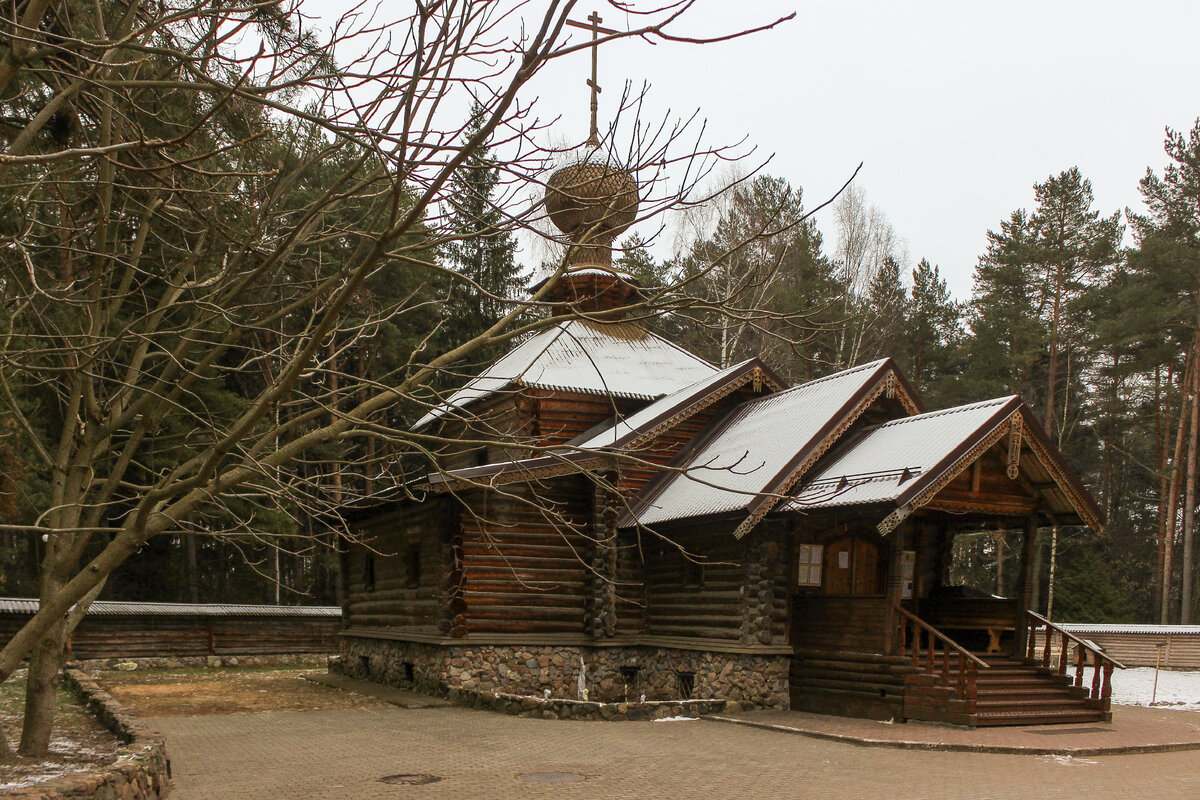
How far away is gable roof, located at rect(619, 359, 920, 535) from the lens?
16.1m

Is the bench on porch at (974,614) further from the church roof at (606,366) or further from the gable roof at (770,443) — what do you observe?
the church roof at (606,366)

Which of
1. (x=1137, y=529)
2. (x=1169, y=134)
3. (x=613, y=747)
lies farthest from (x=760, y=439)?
(x=1137, y=529)

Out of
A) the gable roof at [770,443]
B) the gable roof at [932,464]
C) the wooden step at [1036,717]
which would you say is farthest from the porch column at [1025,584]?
the gable roof at [770,443]

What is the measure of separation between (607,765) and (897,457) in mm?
6904

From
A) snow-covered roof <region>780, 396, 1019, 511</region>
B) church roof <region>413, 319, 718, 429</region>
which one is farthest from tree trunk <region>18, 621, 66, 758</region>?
church roof <region>413, 319, 718, 429</region>

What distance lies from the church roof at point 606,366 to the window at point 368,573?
10.6 ft

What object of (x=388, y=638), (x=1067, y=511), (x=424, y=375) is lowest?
(x=388, y=638)

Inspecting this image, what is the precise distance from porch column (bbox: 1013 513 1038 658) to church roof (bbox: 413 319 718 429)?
23.5 feet

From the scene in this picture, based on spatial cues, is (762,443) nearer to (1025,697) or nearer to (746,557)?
(746,557)

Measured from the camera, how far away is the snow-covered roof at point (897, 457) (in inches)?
578

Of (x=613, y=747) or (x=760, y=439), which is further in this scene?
(x=760, y=439)

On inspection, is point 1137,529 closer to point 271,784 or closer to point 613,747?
point 613,747

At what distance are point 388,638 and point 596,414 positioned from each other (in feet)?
20.2

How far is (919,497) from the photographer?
1427cm
